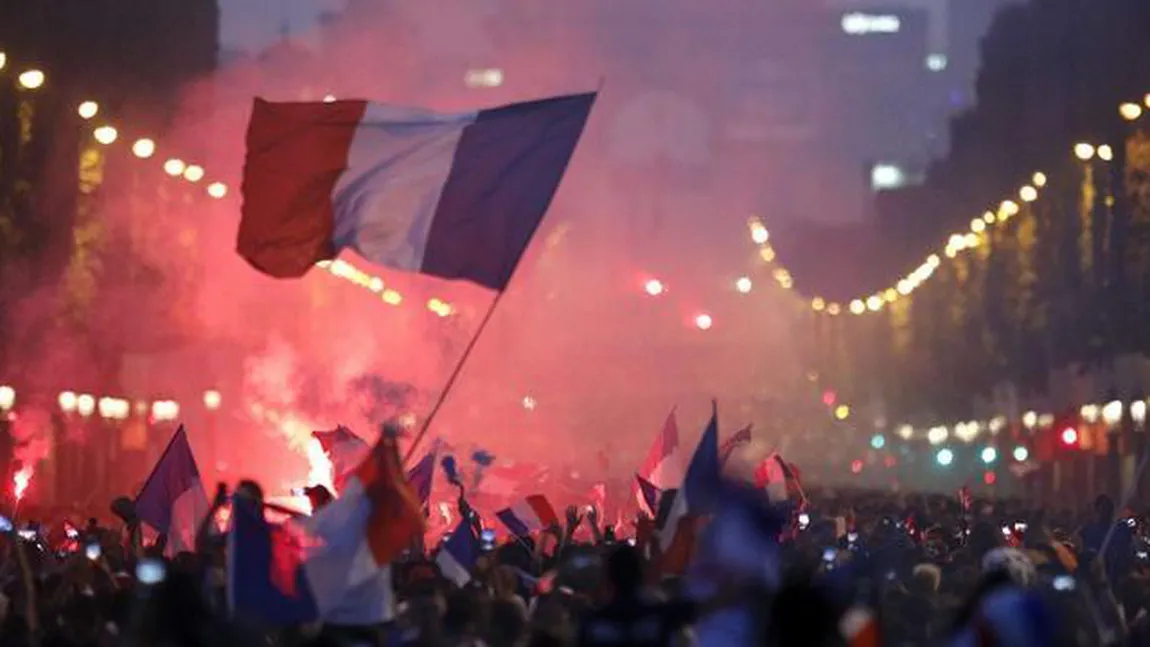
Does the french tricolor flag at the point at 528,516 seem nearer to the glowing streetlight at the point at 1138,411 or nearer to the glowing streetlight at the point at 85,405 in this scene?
the glowing streetlight at the point at 85,405

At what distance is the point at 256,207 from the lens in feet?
46.1

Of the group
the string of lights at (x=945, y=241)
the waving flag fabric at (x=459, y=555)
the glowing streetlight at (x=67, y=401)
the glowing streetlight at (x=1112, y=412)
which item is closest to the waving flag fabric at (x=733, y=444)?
the waving flag fabric at (x=459, y=555)

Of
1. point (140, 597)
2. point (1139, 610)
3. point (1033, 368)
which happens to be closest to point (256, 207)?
point (140, 597)

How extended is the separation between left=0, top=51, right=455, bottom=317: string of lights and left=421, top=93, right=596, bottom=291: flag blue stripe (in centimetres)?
2361

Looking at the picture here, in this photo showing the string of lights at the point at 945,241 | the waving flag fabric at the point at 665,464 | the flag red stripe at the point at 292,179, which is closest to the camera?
the flag red stripe at the point at 292,179

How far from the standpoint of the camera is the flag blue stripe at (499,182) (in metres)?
13.9

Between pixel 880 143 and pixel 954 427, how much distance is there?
107618 millimetres

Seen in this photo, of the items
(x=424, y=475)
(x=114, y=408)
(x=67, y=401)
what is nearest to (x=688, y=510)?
(x=424, y=475)

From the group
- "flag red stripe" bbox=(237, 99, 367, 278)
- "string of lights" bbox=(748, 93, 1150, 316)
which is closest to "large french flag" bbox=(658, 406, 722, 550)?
"flag red stripe" bbox=(237, 99, 367, 278)

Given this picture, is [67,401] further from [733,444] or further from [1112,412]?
[733,444]

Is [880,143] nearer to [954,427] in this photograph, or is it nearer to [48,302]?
[954,427]

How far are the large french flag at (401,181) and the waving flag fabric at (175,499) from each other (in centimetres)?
311

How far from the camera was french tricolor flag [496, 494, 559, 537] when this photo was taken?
19.4m

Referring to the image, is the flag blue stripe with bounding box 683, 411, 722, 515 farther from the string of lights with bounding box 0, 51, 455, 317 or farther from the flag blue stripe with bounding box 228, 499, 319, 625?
the string of lights with bounding box 0, 51, 455, 317
